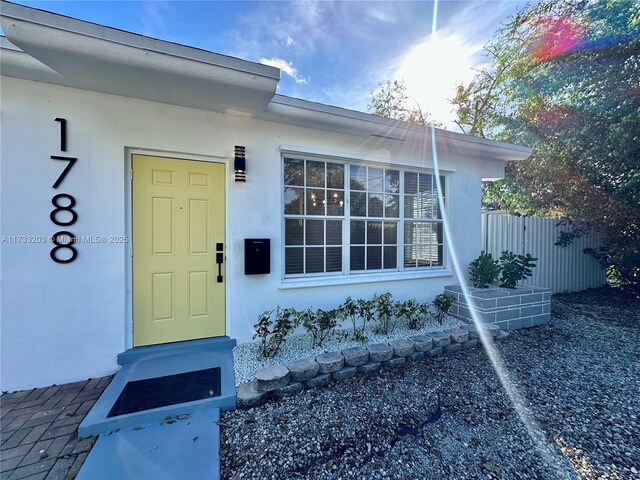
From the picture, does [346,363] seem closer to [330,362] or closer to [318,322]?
[330,362]

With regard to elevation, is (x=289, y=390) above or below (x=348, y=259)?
below

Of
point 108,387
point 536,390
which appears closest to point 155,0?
point 108,387

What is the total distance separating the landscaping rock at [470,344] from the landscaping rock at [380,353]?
127 centimetres

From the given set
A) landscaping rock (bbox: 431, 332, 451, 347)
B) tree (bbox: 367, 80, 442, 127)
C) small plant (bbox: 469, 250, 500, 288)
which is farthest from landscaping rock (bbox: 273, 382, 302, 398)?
tree (bbox: 367, 80, 442, 127)

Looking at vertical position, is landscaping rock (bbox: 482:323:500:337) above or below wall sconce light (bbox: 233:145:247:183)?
below

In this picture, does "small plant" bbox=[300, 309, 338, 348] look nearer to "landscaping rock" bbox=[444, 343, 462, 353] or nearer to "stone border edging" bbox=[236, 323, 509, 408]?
"stone border edging" bbox=[236, 323, 509, 408]

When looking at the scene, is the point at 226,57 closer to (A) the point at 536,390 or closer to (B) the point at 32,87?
(B) the point at 32,87

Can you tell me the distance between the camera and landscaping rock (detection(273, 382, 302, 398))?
2.65m

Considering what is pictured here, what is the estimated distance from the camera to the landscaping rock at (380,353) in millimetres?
3223

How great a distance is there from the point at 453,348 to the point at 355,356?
1.55 m

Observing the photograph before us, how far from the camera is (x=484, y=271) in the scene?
5082 millimetres

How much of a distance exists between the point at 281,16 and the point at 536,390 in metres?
6.38

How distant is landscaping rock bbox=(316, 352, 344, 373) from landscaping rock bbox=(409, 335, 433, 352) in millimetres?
1072

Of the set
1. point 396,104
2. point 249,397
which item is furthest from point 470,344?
point 396,104
